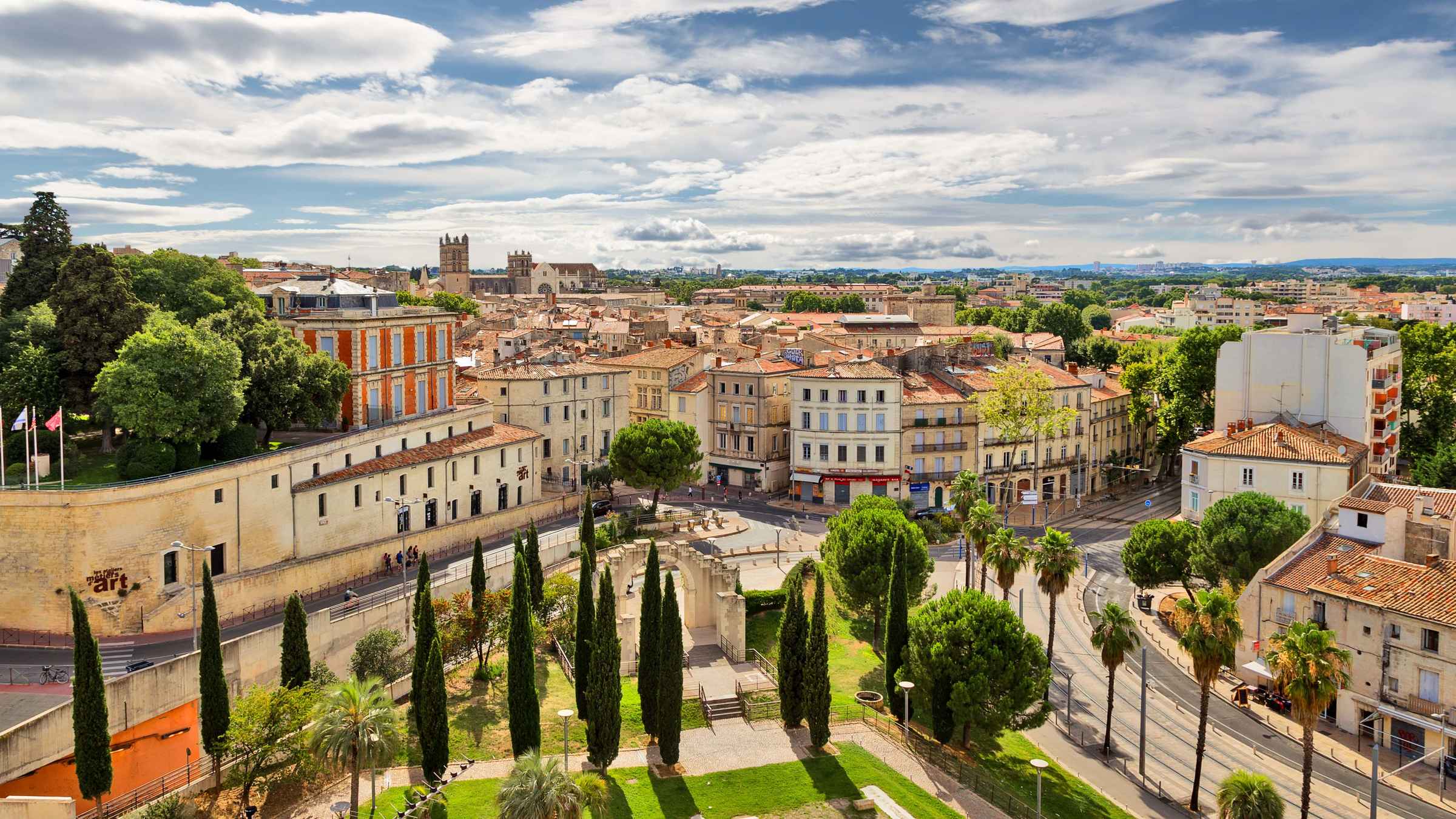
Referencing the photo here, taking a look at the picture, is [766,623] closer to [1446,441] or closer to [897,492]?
[897,492]

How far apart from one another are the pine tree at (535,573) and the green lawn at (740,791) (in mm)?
14106

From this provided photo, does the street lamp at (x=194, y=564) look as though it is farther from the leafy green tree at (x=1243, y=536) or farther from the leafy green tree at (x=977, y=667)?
the leafy green tree at (x=1243, y=536)

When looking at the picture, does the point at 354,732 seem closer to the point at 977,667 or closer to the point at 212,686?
the point at 212,686

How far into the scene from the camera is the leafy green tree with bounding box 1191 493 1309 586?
5681cm

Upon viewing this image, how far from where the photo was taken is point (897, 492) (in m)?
83.4

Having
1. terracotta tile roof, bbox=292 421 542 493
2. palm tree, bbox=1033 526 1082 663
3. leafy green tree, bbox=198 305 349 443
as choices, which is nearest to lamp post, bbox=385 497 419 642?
terracotta tile roof, bbox=292 421 542 493

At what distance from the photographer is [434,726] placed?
1471 inches

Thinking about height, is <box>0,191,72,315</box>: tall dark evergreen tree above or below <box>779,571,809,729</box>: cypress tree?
above

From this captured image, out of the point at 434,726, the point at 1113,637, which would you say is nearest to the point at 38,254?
the point at 434,726

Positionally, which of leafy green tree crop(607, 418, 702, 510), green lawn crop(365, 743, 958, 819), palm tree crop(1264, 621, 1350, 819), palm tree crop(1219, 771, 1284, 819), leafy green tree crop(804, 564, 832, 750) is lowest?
green lawn crop(365, 743, 958, 819)

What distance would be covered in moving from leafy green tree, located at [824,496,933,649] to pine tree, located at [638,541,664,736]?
54.1ft

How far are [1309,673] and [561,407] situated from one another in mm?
54498

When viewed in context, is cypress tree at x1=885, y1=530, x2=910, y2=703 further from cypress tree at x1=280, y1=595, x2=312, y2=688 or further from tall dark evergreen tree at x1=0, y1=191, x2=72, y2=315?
tall dark evergreen tree at x1=0, y1=191, x2=72, y2=315

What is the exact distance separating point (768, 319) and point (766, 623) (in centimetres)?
10601
